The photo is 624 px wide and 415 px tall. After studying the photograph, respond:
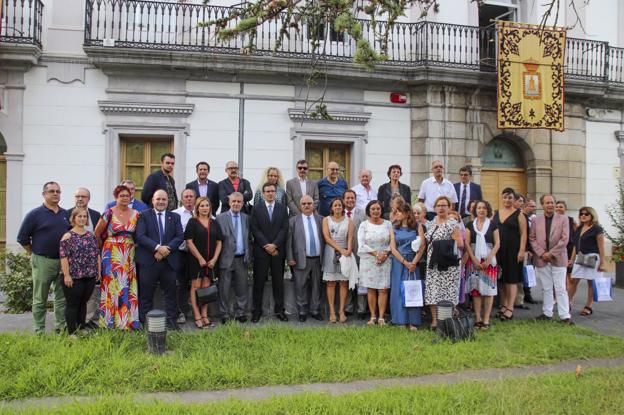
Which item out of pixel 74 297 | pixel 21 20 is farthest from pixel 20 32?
pixel 74 297

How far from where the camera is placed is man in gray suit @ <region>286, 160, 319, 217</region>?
28.8ft

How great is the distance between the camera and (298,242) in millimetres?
8141

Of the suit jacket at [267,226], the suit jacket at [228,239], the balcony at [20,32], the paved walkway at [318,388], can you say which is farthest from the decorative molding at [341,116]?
the paved walkway at [318,388]

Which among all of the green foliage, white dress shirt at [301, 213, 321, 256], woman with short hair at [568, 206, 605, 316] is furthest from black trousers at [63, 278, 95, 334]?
woman with short hair at [568, 206, 605, 316]

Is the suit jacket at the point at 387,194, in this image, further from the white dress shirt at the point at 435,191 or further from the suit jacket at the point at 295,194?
the suit jacket at the point at 295,194

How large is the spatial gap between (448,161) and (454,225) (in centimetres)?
730

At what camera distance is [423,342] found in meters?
6.70

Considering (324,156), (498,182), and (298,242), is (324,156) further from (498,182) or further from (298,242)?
(298,242)

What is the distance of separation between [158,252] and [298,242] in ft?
6.70

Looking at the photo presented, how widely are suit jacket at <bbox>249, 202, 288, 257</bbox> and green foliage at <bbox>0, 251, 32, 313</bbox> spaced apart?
3409 mm

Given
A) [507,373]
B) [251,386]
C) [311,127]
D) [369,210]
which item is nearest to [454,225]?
[369,210]

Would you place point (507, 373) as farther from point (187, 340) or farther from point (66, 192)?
point (66, 192)

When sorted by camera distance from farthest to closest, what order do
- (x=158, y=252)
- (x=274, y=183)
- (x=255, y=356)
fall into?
1. (x=274, y=183)
2. (x=158, y=252)
3. (x=255, y=356)

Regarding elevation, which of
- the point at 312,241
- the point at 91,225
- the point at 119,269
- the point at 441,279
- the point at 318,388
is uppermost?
the point at 91,225
